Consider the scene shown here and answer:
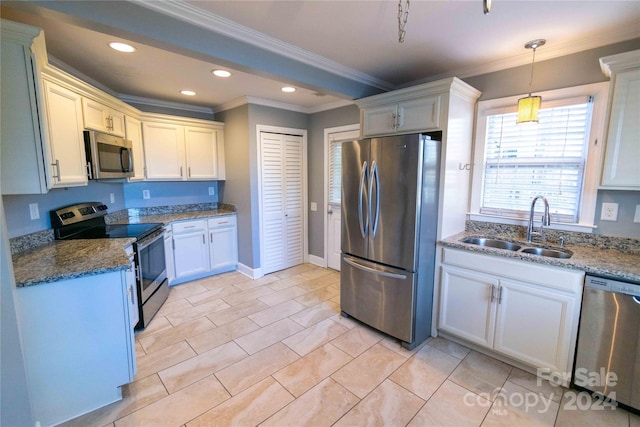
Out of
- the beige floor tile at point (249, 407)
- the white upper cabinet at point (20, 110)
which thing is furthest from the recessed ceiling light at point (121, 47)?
the beige floor tile at point (249, 407)

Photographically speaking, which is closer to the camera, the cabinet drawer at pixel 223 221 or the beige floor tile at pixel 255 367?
the beige floor tile at pixel 255 367

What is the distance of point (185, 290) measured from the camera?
3.56 meters

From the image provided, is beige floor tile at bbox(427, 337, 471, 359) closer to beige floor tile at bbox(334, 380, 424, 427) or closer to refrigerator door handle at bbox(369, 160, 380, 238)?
beige floor tile at bbox(334, 380, 424, 427)

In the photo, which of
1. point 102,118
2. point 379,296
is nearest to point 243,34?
point 102,118

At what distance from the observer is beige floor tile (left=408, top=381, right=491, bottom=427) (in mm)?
1705

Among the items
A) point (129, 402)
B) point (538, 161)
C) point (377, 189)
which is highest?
point (538, 161)

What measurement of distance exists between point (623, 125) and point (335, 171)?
111 inches

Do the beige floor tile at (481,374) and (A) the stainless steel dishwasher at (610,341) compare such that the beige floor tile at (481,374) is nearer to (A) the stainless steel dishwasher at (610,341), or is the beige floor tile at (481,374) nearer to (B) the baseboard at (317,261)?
(A) the stainless steel dishwasher at (610,341)

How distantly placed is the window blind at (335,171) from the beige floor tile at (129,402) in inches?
113

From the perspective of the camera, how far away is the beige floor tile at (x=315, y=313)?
2850 mm

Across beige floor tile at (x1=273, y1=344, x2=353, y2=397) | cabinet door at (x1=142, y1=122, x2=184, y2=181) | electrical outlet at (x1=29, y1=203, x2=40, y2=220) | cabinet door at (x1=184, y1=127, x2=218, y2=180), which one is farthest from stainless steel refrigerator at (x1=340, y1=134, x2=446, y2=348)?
electrical outlet at (x1=29, y1=203, x2=40, y2=220)

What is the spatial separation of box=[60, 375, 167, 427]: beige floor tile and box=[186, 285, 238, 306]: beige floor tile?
121 centimetres

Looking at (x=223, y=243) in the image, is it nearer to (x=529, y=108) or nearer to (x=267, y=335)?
(x=267, y=335)

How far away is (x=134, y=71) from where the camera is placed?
107 inches
